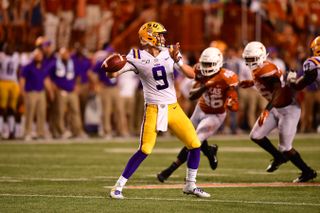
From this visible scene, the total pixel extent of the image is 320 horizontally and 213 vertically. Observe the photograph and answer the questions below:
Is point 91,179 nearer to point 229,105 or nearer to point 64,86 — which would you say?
point 229,105

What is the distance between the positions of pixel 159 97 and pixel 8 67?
31.5 ft

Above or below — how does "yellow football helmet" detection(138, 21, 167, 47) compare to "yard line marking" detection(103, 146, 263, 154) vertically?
above

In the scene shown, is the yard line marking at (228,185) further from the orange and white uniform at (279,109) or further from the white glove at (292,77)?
the white glove at (292,77)

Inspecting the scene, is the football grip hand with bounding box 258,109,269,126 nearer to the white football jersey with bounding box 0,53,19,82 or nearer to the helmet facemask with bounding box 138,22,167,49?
the helmet facemask with bounding box 138,22,167,49

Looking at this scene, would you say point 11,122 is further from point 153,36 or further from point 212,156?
point 153,36

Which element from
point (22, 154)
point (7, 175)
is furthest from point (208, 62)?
point (22, 154)

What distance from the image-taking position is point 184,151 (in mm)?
11391

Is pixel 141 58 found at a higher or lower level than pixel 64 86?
higher

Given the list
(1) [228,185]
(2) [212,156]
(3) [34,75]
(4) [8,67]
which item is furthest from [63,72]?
(1) [228,185]

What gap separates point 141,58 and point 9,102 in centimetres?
974

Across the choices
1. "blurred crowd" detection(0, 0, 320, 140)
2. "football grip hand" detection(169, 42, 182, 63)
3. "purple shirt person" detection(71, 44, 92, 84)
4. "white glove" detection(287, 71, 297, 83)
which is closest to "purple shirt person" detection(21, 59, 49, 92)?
"blurred crowd" detection(0, 0, 320, 140)

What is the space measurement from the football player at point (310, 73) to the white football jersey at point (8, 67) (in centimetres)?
900

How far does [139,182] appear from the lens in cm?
1118

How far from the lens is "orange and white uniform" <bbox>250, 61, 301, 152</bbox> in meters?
11.2
